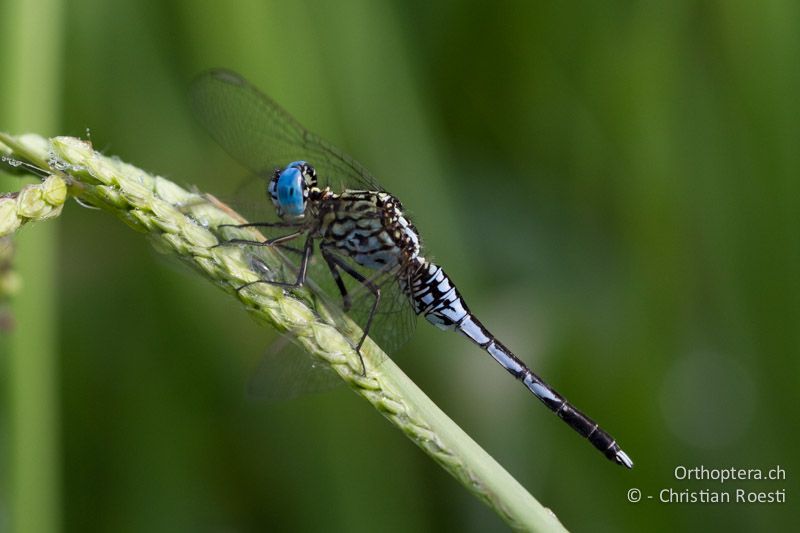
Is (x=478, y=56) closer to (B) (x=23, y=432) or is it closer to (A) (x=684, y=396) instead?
(A) (x=684, y=396)

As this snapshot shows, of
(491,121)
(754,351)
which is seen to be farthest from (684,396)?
(491,121)

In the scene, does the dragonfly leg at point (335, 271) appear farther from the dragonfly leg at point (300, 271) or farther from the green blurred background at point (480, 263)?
the green blurred background at point (480, 263)

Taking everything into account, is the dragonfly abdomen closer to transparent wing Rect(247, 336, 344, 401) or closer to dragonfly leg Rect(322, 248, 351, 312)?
dragonfly leg Rect(322, 248, 351, 312)

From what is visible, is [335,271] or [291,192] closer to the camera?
[291,192]

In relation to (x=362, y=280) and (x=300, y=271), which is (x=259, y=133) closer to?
(x=362, y=280)

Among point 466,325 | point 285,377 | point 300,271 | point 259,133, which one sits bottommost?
point 285,377

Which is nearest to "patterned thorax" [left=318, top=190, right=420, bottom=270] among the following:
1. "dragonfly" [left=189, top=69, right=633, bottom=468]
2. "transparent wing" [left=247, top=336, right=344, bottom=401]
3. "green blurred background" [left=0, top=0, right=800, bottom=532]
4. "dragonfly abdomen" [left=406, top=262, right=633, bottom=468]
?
"dragonfly" [left=189, top=69, right=633, bottom=468]

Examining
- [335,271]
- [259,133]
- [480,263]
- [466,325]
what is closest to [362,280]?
[335,271]
